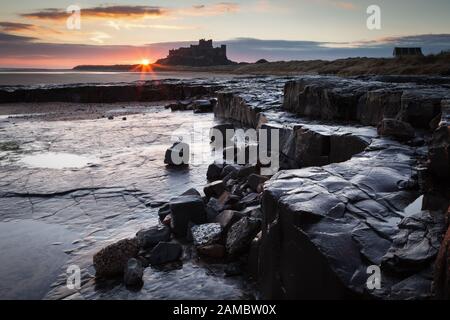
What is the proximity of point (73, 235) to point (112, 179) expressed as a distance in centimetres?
239

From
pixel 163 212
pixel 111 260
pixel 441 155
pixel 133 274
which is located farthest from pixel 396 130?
pixel 111 260

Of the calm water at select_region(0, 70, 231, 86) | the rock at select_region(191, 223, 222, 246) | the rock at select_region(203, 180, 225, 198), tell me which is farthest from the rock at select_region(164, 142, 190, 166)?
the calm water at select_region(0, 70, 231, 86)

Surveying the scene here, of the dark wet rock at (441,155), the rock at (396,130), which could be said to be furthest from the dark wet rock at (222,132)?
the dark wet rock at (441,155)

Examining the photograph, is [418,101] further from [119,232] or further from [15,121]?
[15,121]

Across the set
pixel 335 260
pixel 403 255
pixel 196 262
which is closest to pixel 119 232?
pixel 196 262

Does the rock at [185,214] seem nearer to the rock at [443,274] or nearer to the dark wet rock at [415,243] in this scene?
the dark wet rock at [415,243]

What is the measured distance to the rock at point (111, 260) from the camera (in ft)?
12.0

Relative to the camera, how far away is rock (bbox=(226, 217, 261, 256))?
3.84 metres

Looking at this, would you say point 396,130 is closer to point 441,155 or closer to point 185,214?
point 441,155

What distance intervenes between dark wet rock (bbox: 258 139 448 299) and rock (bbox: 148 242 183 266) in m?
1.16

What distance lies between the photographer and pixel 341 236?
8.48 ft

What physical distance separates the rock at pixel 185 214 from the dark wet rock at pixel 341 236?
1.38 metres

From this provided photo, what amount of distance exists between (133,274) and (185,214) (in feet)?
3.98
